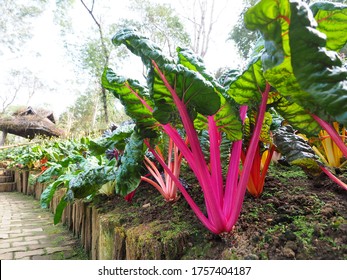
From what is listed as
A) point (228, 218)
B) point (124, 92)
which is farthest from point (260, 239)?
point (124, 92)

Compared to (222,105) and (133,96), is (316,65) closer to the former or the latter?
(222,105)

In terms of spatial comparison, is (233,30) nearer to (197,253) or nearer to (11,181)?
(11,181)

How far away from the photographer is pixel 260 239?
0.90 metres

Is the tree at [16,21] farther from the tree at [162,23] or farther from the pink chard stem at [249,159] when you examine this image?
the pink chard stem at [249,159]

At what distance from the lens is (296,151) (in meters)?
1.15

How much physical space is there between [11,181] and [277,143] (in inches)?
267

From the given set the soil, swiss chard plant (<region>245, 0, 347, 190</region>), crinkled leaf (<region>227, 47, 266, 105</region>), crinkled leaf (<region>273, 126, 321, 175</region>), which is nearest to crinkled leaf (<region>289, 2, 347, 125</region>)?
swiss chard plant (<region>245, 0, 347, 190</region>)

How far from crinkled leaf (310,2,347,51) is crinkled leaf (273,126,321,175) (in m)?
0.41

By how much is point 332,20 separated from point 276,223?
2.22 ft

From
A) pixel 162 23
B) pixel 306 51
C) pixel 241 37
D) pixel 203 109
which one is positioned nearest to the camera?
pixel 306 51

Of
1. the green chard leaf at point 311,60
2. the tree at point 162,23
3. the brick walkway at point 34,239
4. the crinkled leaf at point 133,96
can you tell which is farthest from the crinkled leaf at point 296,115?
the tree at point 162,23

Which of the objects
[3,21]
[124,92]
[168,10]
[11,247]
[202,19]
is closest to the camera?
[124,92]

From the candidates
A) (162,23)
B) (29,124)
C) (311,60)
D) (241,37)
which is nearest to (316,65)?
(311,60)

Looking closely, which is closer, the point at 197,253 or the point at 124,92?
the point at 197,253
